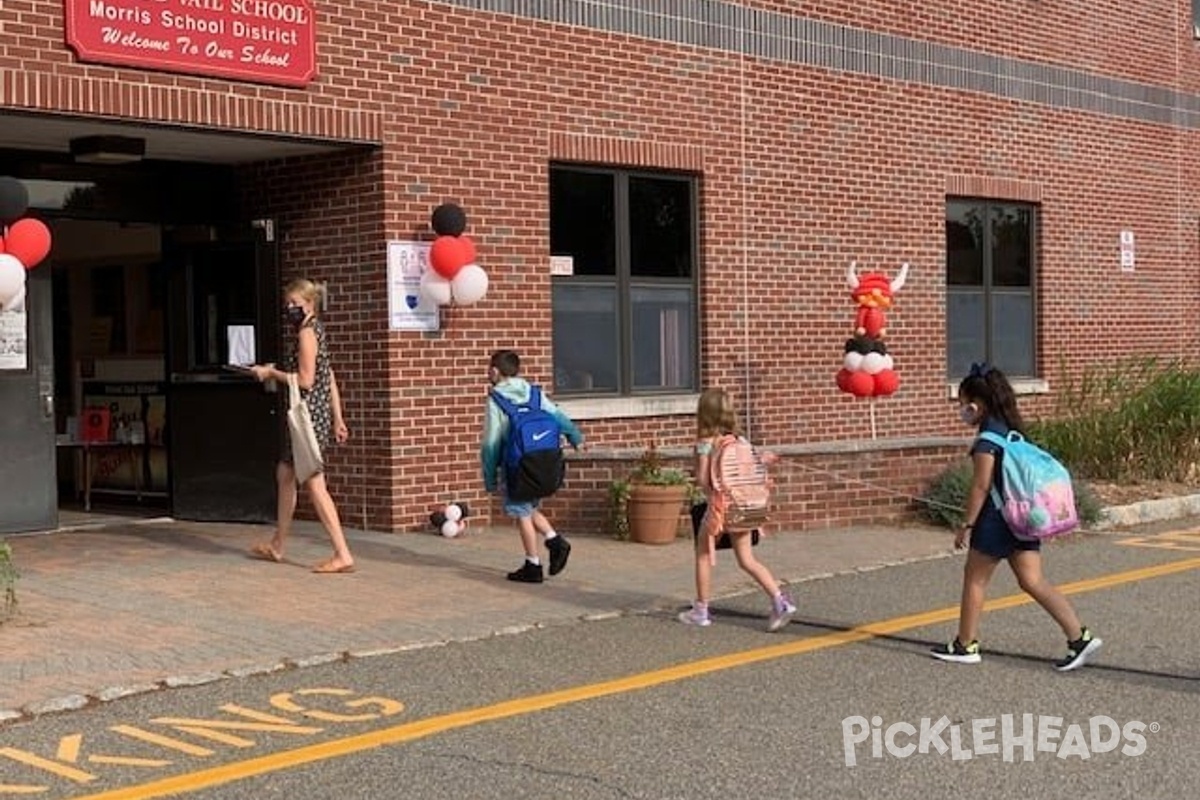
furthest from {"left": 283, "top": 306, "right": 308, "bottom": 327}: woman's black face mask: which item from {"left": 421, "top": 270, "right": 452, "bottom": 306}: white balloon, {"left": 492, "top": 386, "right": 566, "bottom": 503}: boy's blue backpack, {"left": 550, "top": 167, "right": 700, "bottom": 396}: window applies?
{"left": 550, "top": 167, "right": 700, "bottom": 396}: window

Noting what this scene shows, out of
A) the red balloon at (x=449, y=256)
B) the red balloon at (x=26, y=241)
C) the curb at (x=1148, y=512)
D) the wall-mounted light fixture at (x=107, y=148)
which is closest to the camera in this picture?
the red balloon at (x=26, y=241)

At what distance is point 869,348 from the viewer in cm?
1385

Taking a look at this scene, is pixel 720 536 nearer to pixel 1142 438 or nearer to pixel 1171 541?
pixel 1171 541

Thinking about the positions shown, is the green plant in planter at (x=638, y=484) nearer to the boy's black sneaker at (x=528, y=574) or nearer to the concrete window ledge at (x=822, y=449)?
the concrete window ledge at (x=822, y=449)

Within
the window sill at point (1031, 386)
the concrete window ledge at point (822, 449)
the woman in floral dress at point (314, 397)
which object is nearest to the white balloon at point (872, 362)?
the concrete window ledge at point (822, 449)

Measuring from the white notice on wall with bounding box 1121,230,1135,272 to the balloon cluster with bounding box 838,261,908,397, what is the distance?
6.23 meters

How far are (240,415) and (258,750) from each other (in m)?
6.51

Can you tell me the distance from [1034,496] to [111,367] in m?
9.66

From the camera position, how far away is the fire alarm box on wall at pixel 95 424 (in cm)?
1427

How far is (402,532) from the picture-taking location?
12.0m

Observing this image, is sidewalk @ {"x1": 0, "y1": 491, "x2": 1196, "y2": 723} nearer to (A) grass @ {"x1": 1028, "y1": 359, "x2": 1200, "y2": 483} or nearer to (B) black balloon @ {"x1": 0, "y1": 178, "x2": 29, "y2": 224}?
(B) black balloon @ {"x1": 0, "y1": 178, "x2": 29, "y2": 224}

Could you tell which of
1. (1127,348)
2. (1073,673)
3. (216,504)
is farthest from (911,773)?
(1127,348)

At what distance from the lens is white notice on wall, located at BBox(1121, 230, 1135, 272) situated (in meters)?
19.0

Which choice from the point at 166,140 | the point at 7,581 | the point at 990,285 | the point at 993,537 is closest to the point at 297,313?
the point at 166,140
